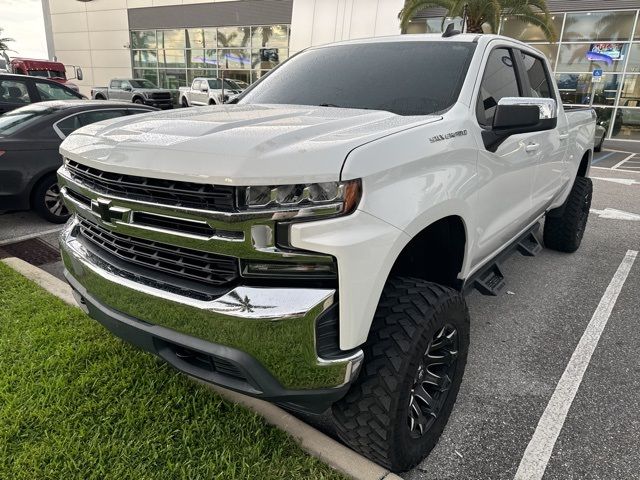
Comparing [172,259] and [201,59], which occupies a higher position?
[201,59]

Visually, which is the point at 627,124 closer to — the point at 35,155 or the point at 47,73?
the point at 35,155

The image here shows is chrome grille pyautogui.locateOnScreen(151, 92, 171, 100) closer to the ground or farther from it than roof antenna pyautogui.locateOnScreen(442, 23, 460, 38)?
closer to the ground

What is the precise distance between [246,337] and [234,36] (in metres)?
28.0

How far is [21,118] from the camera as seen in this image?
19.4 ft

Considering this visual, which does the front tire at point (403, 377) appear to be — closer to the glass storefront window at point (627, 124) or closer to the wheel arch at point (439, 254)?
the wheel arch at point (439, 254)

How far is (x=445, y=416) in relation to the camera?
2.36 m

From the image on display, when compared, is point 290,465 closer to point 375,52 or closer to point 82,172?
point 82,172

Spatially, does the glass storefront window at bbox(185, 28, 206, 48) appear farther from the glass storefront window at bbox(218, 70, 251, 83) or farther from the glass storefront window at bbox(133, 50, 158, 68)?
the glass storefront window at bbox(133, 50, 158, 68)

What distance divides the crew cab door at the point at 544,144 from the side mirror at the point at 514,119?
58 centimetres

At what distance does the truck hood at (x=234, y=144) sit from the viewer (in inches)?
64.5

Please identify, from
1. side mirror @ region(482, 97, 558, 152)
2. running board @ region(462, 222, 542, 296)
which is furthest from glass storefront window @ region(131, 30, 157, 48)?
side mirror @ region(482, 97, 558, 152)

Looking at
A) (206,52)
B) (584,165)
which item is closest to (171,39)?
(206,52)

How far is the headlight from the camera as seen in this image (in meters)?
1.66

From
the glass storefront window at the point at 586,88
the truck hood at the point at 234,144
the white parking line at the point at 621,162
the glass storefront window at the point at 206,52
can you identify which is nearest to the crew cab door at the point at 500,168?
the truck hood at the point at 234,144
